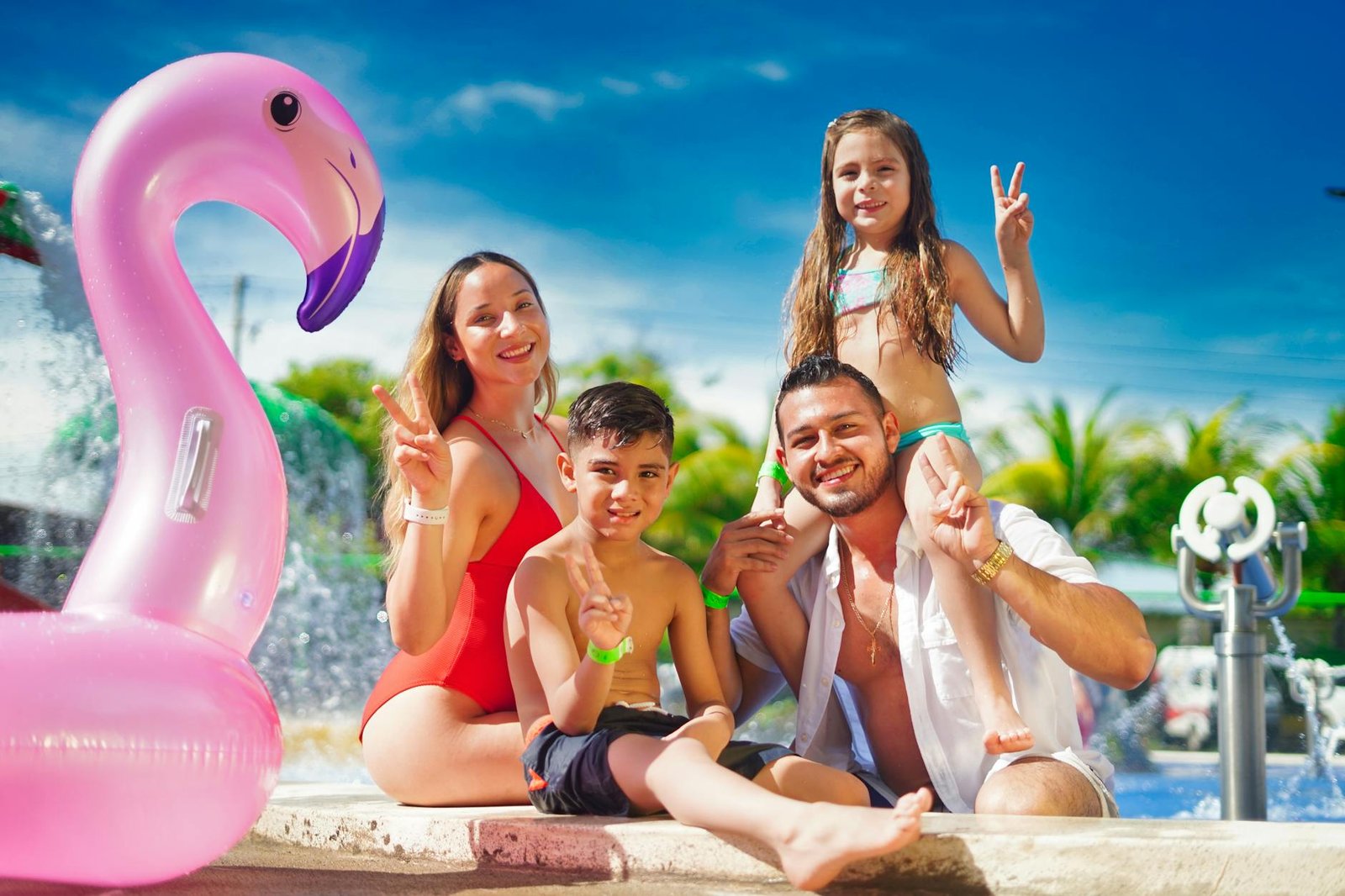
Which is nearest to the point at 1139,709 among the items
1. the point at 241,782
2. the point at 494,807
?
the point at 494,807

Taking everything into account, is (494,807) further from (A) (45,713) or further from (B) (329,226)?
(B) (329,226)

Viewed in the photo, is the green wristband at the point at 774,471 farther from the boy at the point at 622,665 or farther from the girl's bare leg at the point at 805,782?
the girl's bare leg at the point at 805,782

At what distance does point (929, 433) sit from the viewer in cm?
370

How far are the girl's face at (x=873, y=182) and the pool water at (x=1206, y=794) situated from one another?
7311mm

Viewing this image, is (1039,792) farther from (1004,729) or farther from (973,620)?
(973,620)

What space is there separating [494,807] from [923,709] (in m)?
1.17

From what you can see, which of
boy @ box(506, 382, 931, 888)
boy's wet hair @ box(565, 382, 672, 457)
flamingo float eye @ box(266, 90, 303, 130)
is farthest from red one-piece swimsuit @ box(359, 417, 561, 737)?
flamingo float eye @ box(266, 90, 303, 130)

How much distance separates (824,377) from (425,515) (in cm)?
115

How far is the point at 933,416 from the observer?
379 cm

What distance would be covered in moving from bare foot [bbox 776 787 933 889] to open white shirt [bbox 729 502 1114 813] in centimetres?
112

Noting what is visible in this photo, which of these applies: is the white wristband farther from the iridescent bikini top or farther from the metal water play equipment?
the metal water play equipment

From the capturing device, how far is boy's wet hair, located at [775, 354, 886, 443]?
348 cm

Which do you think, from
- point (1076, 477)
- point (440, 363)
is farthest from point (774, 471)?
point (1076, 477)

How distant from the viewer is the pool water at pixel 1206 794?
10.3 meters
